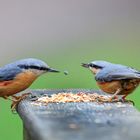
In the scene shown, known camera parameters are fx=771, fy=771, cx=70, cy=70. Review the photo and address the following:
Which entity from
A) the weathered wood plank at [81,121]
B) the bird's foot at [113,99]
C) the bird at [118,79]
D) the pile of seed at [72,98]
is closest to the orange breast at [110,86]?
the bird at [118,79]

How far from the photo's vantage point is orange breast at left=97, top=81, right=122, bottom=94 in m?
6.80

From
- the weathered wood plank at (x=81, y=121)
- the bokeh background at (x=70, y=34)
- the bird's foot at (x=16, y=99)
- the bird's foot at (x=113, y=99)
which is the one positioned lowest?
the bokeh background at (x=70, y=34)

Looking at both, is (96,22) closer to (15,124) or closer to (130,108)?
(15,124)

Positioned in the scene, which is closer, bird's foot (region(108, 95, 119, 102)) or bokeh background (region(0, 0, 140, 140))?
bird's foot (region(108, 95, 119, 102))

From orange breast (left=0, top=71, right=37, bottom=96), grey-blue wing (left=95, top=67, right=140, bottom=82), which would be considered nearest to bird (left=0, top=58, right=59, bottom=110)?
orange breast (left=0, top=71, right=37, bottom=96)

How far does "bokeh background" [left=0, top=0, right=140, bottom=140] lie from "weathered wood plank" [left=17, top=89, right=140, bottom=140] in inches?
239

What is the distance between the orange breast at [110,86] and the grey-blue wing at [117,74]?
36mm

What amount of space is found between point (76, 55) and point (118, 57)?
2.61 ft

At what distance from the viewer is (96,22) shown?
15836 mm

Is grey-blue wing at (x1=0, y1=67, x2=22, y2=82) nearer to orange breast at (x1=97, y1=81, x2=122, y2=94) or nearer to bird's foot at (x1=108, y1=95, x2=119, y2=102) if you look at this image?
orange breast at (x1=97, y1=81, x2=122, y2=94)

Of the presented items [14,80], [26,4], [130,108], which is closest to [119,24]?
[26,4]

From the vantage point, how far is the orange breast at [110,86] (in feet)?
22.3

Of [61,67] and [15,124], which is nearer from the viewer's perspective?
[15,124]

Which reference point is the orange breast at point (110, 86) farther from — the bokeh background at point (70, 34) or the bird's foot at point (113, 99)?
the bokeh background at point (70, 34)
